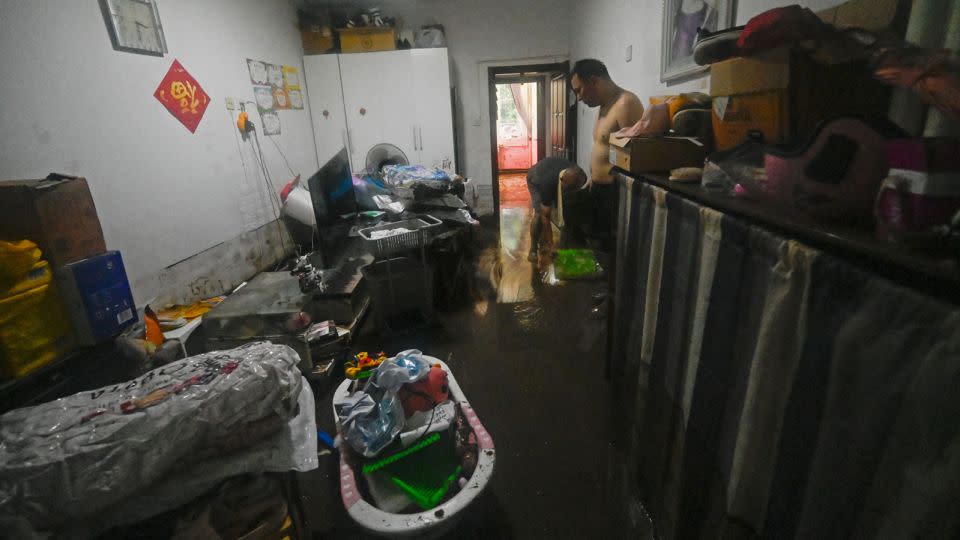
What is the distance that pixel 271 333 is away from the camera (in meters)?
2.09

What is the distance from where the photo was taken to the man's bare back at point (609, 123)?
247 centimetres

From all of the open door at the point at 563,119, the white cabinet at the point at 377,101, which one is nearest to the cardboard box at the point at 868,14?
the open door at the point at 563,119

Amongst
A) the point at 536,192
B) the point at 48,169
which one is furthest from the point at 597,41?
the point at 48,169

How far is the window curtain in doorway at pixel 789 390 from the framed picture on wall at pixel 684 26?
1.18 m

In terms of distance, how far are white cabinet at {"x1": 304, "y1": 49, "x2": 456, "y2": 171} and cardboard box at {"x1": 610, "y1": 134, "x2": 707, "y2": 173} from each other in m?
3.56

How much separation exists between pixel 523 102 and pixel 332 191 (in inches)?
301

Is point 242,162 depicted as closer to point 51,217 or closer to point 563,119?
point 51,217

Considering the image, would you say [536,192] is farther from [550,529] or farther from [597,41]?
[550,529]

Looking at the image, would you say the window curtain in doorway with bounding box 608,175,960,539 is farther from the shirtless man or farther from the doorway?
the doorway

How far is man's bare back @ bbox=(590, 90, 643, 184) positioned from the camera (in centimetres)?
247

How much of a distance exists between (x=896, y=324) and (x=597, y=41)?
4069 mm

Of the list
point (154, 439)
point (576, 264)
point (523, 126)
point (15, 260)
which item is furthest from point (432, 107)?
point (523, 126)

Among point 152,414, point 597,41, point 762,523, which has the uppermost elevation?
point 597,41

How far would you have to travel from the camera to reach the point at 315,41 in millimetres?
4410
